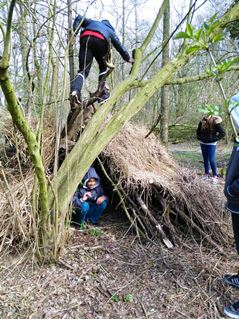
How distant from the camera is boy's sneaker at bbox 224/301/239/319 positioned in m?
2.70

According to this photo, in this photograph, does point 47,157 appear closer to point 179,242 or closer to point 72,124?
point 72,124

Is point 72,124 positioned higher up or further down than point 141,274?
higher up

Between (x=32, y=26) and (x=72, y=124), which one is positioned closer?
(x=32, y=26)

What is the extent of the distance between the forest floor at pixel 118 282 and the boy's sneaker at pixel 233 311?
0.09 meters

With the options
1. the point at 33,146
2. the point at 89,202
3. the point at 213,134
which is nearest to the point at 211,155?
the point at 213,134

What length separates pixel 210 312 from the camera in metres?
2.77

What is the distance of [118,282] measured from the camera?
3033 millimetres

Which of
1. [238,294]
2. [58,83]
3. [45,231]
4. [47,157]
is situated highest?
[58,83]

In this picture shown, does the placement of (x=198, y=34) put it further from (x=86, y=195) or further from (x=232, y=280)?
(x=86, y=195)

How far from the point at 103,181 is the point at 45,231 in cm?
159

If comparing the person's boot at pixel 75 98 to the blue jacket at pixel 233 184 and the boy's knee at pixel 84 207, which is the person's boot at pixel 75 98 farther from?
the blue jacket at pixel 233 184

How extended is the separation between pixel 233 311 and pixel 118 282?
1027 mm

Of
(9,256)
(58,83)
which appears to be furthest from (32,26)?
(9,256)

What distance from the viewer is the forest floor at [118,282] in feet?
8.87
